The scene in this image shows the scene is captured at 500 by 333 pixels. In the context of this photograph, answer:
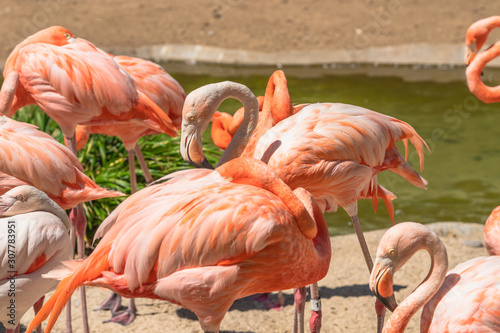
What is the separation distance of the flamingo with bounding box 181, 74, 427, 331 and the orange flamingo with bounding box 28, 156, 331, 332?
14.7 inches

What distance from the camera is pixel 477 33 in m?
4.68

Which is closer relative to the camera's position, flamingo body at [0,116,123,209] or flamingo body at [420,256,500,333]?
flamingo body at [420,256,500,333]

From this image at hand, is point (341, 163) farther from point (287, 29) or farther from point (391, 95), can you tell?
point (287, 29)

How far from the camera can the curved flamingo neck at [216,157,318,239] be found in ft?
9.09

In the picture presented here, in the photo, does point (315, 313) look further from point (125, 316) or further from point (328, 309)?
point (125, 316)

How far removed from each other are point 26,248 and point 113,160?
106 inches

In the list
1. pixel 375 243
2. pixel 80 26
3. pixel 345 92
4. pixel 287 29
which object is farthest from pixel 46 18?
pixel 375 243

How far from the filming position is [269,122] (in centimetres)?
369

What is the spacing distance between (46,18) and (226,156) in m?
8.78

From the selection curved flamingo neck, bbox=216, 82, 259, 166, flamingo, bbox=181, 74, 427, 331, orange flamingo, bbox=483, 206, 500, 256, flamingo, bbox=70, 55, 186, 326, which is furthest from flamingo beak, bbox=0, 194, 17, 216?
orange flamingo, bbox=483, 206, 500, 256

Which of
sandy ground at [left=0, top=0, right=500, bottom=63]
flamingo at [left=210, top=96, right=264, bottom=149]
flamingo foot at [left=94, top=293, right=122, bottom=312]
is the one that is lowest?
sandy ground at [left=0, top=0, right=500, bottom=63]

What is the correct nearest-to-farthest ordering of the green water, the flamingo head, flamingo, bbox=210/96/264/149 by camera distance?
the flamingo head, flamingo, bbox=210/96/264/149, the green water

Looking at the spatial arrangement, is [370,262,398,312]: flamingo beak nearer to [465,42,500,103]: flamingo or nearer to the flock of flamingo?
the flock of flamingo

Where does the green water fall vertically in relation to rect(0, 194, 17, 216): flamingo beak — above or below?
below
